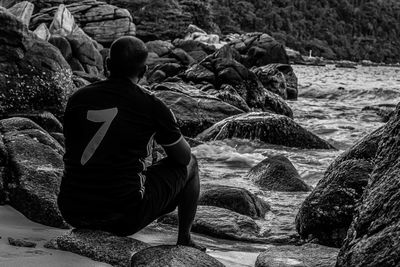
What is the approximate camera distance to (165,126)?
3881 mm

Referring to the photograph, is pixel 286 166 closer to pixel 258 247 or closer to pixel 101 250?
pixel 258 247

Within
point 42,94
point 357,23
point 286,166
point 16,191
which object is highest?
point 16,191

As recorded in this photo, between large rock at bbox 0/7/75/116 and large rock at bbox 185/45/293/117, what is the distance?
7.87 meters

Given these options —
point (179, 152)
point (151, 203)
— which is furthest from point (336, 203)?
point (151, 203)

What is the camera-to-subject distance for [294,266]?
3.91m

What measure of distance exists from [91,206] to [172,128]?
73cm

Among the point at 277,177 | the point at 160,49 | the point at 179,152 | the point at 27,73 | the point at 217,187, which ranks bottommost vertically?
the point at 160,49

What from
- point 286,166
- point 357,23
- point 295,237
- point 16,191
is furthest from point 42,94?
point 357,23

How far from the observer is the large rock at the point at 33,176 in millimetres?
4477

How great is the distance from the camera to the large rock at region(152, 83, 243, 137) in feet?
40.7

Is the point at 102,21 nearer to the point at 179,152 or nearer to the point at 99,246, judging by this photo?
the point at 179,152

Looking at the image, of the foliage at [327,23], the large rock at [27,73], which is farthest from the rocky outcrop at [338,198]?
the foliage at [327,23]

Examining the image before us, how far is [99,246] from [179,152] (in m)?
0.83

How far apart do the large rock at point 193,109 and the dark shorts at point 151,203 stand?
8036mm
